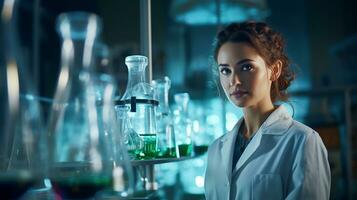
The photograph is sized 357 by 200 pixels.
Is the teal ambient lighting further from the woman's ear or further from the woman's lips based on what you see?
A: the woman's lips

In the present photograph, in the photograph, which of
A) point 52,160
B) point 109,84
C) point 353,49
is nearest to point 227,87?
point 109,84

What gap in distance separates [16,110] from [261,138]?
0.86m

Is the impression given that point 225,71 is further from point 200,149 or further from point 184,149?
point 200,149

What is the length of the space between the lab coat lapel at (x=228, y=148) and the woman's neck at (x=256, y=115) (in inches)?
2.5

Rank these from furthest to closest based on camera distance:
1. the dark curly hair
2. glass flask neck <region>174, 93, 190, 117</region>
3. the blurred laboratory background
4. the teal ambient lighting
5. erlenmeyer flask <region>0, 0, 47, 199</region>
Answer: the blurred laboratory background < the teal ambient lighting < glass flask neck <region>174, 93, 190, 117</region> < the dark curly hair < erlenmeyer flask <region>0, 0, 47, 199</region>

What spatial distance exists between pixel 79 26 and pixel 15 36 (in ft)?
0.28

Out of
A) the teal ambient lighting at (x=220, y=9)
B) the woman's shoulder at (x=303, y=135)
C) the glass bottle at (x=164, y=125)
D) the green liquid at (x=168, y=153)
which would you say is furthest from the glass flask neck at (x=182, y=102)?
the teal ambient lighting at (x=220, y=9)

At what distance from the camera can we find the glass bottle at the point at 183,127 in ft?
4.03

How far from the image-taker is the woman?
106 cm

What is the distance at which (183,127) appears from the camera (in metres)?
1.31

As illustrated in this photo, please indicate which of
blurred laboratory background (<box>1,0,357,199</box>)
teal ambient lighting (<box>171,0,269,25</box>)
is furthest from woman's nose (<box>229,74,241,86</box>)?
blurred laboratory background (<box>1,0,357,199</box>)

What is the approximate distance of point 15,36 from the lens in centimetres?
42

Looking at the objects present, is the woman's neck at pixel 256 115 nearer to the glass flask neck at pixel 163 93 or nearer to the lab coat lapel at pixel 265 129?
the lab coat lapel at pixel 265 129

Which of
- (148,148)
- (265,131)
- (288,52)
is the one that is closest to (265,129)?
(265,131)
